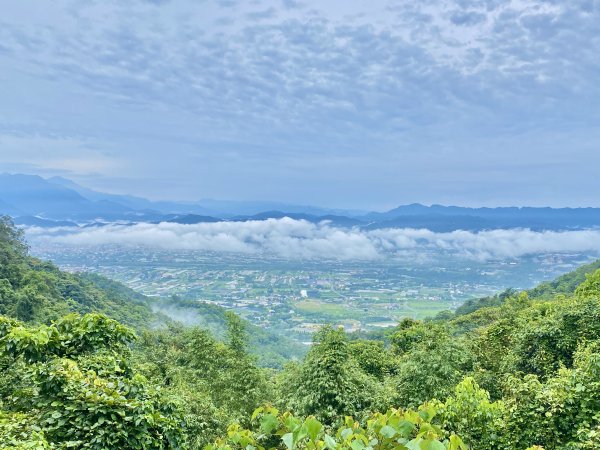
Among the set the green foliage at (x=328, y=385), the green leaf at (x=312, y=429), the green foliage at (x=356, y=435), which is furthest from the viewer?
the green foliage at (x=328, y=385)

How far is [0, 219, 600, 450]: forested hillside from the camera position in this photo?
110 inches

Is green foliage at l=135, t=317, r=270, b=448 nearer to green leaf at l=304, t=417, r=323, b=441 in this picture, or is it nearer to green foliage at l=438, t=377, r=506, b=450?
green foliage at l=438, t=377, r=506, b=450

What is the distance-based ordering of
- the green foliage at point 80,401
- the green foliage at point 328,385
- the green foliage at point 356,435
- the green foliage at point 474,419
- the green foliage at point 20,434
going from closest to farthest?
1. the green foliage at point 356,435
2. the green foliage at point 20,434
3. the green foliage at point 80,401
4. the green foliage at point 474,419
5. the green foliage at point 328,385

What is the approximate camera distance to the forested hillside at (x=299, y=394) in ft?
9.20

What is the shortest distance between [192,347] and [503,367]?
10.0m

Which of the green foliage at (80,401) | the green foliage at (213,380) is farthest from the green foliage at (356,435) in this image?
the green foliage at (213,380)

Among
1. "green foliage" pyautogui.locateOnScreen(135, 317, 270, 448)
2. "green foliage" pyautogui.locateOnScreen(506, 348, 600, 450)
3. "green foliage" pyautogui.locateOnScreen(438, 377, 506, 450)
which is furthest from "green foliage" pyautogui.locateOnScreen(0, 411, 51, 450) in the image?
"green foliage" pyautogui.locateOnScreen(506, 348, 600, 450)

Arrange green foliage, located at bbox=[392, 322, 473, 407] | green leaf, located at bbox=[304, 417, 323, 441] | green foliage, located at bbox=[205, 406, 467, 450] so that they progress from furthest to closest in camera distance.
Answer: green foliage, located at bbox=[392, 322, 473, 407] < green leaf, located at bbox=[304, 417, 323, 441] < green foliage, located at bbox=[205, 406, 467, 450]

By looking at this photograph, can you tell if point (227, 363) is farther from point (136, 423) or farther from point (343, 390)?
point (136, 423)

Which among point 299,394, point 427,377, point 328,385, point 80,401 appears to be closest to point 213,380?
point 299,394

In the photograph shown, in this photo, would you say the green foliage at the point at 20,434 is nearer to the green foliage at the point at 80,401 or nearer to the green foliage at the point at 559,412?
the green foliage at the point at 80,401

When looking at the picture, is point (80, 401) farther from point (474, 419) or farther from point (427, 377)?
point (427, 377)

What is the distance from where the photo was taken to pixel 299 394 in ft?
31.1

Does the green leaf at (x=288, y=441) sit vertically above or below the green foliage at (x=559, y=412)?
above
